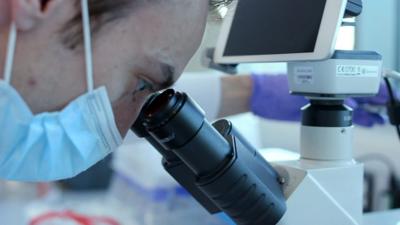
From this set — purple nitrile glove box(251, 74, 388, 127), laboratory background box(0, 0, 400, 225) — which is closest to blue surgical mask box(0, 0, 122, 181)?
laboratory background box(0, 0, 400, 225)

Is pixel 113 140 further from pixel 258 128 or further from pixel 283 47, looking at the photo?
pixel 258 128

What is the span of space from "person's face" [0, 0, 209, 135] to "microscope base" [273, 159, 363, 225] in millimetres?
242

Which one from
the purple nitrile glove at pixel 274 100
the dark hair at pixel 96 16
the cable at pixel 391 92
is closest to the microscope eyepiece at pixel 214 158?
the dark hair at pixel 96 16

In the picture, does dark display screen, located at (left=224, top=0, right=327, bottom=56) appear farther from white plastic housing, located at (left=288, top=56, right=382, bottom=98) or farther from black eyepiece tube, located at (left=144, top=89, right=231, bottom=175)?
black eyepiece tube, located at (left=144, top=89, right=231, bottom=175)

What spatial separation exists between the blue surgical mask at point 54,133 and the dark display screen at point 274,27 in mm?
290

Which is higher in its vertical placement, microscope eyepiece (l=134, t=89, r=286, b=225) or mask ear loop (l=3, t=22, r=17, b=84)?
mask ear loop (l=3, t=22, r=17, b=84)

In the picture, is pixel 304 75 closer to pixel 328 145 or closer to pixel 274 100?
pixel 328 145

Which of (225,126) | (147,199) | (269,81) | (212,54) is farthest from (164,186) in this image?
(225,126)

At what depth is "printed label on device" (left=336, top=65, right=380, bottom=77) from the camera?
2.41 feet

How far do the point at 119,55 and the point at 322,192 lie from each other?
369 millimetres

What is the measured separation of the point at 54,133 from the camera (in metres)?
0.63

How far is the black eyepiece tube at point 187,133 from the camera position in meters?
0.65

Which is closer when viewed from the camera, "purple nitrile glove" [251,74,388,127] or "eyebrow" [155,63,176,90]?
"eyebrow" [155,63,176,90]

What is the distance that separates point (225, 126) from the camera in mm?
752
